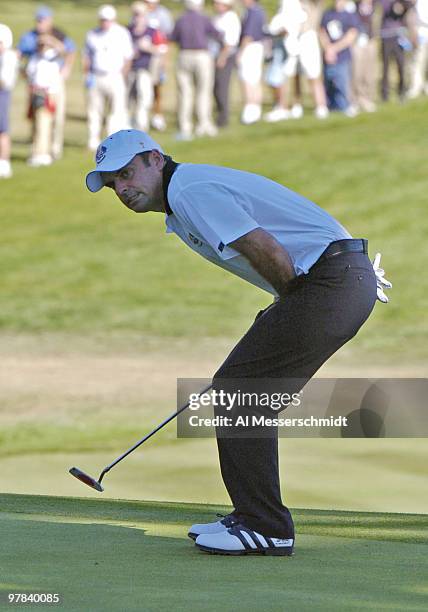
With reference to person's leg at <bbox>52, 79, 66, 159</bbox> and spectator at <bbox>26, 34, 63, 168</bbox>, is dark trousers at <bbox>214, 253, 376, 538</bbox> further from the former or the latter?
person's leg at <bbox>52, 79, 66, 159</bbox>

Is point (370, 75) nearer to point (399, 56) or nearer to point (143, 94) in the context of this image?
point (399, 56)

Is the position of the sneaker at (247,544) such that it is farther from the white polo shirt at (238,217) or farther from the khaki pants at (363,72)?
the khaki pants at (363,72)

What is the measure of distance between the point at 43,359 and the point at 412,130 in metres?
11.5

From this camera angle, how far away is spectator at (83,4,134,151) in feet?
66.7

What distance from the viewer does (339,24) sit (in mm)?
22609

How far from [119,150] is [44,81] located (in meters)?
15.5

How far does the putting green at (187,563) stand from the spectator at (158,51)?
16309 millimetres

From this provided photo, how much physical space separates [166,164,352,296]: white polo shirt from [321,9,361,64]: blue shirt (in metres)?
18.0

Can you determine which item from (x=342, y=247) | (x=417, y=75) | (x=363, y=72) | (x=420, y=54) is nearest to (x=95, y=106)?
(x=363, y=72)

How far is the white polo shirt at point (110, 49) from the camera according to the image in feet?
66.7

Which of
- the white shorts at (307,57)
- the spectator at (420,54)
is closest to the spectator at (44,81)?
the white shorts at (307,57)

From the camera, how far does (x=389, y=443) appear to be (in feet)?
33.1

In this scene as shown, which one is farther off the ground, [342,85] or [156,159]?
[342,85]

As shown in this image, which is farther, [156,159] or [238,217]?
[156,159]
